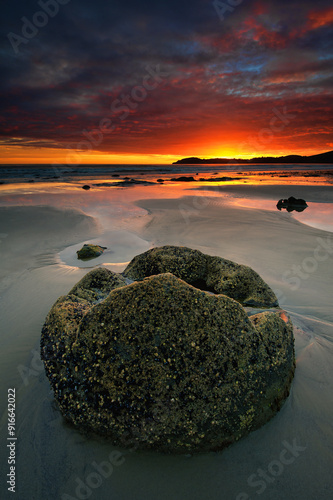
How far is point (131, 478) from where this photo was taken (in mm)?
1898

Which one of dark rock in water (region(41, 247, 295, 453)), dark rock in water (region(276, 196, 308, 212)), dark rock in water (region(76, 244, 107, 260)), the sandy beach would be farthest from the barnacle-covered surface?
dark rock in water (region(276, 196, 308, 212))

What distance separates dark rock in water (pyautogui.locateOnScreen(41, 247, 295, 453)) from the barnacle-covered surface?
1.43 metres

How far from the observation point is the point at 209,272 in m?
4.31

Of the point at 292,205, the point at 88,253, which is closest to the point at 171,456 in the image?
the point at 88,253

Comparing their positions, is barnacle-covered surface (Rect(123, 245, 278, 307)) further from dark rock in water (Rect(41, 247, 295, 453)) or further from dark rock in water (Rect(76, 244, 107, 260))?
dark rock in water (Rect(76, 244, 107, 260))

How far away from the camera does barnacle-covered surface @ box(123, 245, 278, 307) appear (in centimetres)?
391

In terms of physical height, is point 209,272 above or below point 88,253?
above

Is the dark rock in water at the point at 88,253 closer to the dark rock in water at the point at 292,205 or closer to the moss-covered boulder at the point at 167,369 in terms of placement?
the moss-covered boulder at the point at 167,369

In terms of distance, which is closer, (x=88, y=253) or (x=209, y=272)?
(x=209, y=272)

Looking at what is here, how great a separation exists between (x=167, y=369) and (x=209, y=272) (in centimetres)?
244

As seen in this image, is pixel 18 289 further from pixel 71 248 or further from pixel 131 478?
pixel 131 478

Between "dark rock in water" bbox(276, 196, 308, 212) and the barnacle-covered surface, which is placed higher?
"dark rock in water" bbox(276, 196, 308, 212)

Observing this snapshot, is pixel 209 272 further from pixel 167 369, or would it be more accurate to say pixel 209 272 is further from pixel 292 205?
pixel 292 205

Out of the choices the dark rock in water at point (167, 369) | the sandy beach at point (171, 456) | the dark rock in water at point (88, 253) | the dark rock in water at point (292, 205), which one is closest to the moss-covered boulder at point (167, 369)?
the dark rock in water at point (167, 369)
